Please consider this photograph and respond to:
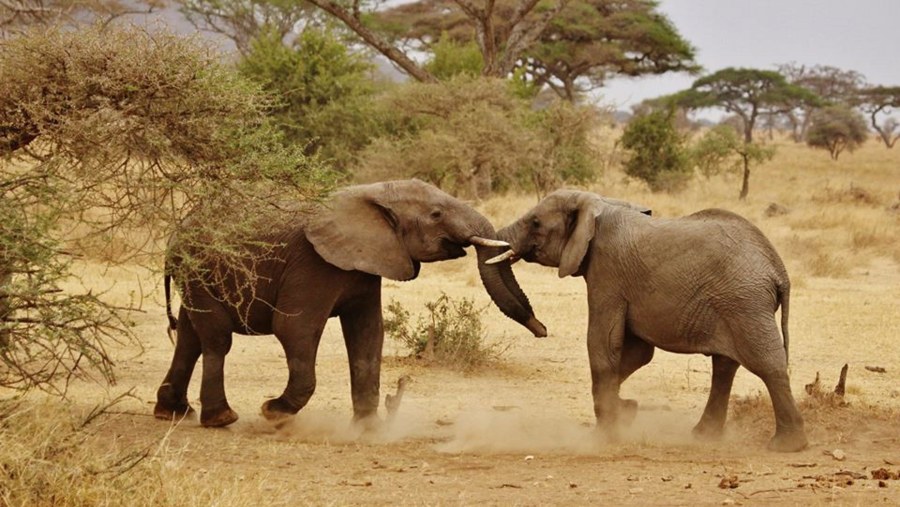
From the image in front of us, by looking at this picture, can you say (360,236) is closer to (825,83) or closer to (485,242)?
(485,242)

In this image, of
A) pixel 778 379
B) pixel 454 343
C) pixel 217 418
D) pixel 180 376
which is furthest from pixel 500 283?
pixel 454 343

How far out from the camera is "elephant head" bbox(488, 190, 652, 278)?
826 centimetres

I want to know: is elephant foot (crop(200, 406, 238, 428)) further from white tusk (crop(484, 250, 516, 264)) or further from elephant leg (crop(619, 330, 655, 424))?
elephant leg (crop(619, 330, 655, 424))

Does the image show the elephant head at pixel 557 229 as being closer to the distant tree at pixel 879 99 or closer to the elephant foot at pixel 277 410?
the elephant foot at pixel 277 410

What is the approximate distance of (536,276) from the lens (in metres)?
16.4

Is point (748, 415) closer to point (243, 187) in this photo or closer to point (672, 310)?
point (672, 310)

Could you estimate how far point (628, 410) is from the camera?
8289mm

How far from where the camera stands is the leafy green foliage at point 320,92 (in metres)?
24.8

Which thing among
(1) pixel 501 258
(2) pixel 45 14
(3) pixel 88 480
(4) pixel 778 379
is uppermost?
(2) pixel 45 14

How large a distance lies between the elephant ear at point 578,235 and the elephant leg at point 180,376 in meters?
2.50

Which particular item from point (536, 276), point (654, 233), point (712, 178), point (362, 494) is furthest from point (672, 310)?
point (712, 178)

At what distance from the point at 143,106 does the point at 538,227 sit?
2.75 metres

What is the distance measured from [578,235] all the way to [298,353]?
1925 mm

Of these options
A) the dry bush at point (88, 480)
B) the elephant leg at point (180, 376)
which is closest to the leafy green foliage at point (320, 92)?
the elephant leg at point (180, 376)
